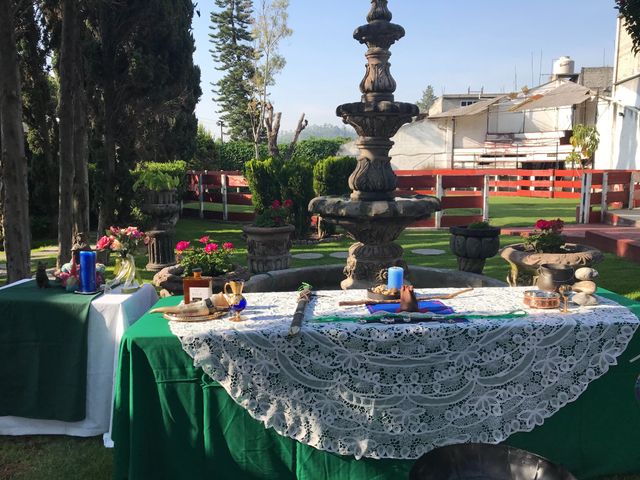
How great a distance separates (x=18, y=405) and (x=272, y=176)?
8965mm

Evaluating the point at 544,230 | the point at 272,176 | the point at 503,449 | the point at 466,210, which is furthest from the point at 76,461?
the point at 466,210

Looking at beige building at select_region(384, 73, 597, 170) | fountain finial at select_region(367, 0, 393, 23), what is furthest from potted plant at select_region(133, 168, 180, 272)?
beige building at select_region(384, 73, 597, 170)

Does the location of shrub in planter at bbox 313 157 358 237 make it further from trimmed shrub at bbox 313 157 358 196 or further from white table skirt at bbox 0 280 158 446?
white table skirt at bbox 0 280 158 446

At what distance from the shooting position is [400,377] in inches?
107

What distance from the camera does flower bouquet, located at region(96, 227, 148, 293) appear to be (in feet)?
13.0

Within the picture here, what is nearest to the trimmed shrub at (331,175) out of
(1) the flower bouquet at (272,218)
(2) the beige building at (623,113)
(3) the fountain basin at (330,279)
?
(1) the flower bouquet at (272,218)

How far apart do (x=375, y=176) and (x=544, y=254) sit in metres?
1.97

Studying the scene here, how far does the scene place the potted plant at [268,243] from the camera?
27.7 ft

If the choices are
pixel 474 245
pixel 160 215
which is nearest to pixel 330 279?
pixel 474 245

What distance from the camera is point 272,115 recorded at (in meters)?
23.1

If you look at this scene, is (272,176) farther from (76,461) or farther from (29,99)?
(76,461)

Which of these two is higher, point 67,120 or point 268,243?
point 67,120

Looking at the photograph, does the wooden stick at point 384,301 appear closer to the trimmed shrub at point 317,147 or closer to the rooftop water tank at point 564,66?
the trimmed shrub at point 317,147

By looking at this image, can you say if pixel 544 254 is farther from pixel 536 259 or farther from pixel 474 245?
pixel 474 245
